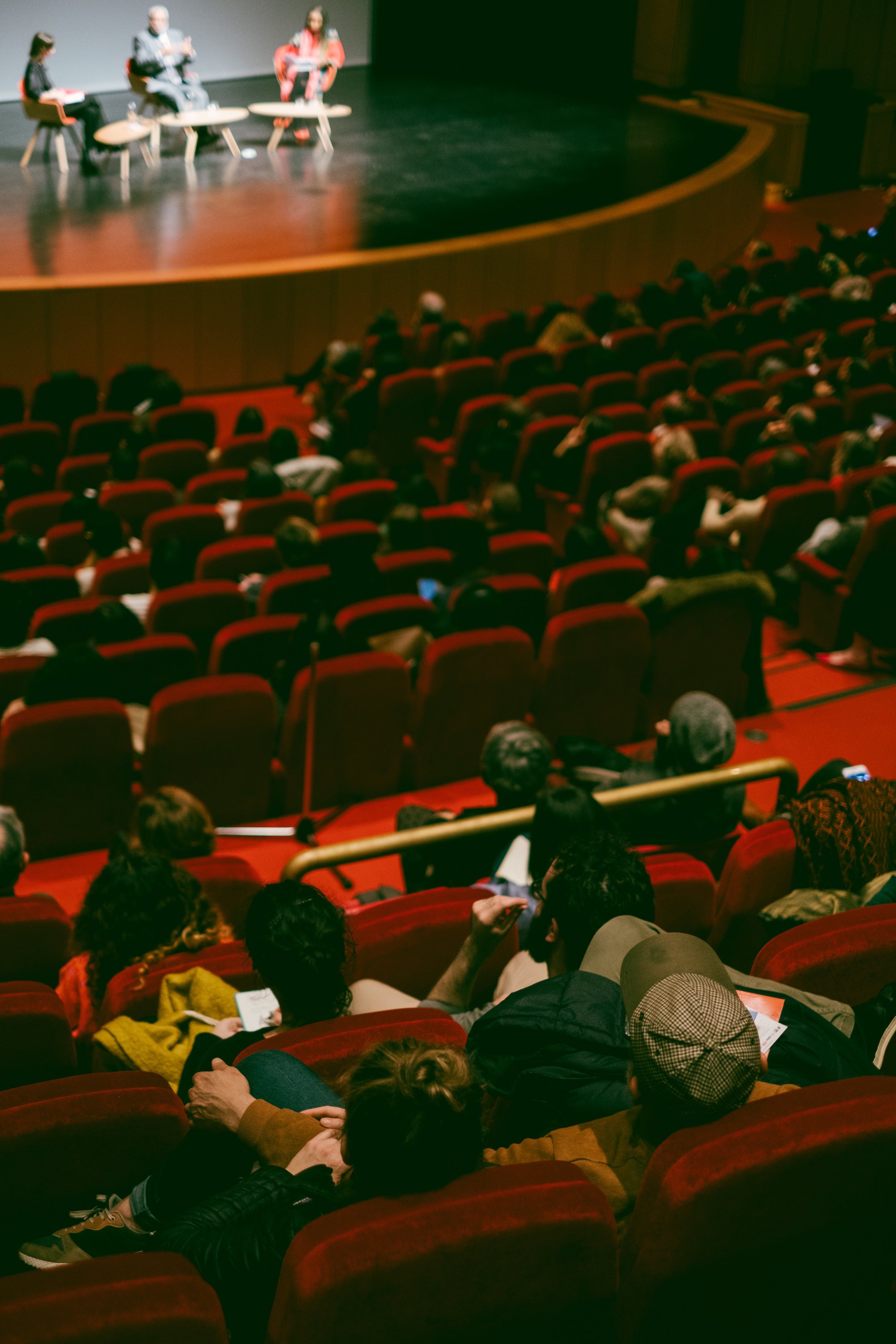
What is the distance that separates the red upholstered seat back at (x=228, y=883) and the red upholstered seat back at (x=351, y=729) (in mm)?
882

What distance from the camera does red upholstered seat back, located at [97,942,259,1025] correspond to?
208 centimetres

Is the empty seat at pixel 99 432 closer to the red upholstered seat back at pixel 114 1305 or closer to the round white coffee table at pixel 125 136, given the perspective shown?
the round white coffee table at pixel 125 136

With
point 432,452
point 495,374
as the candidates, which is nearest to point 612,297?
point 495,374

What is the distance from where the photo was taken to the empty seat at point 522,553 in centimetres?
453

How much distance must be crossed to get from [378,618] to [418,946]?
163 cm

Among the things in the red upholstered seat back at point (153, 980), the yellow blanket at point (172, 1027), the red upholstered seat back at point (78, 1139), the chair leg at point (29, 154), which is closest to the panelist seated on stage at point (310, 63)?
the chair leg at point (29, 154)

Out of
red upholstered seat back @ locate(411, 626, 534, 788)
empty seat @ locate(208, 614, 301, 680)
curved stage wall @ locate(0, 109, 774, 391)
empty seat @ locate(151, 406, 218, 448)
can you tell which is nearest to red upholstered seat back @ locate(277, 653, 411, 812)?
red upholstered seat back @ locate(411, 626, 534, 788)

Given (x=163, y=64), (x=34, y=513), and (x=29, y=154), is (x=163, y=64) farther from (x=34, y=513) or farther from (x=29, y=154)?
(x=34, y=513)

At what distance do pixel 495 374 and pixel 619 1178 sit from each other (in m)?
5.97

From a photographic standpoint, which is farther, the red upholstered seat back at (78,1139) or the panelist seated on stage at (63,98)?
the panelist seated on stage at (63,98)

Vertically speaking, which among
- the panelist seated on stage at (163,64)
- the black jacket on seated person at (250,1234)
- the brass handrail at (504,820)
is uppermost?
the panelist seated on stage at (163,64)

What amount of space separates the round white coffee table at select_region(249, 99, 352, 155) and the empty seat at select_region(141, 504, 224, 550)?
763cm

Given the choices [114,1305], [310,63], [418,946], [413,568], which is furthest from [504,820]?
[310,63]

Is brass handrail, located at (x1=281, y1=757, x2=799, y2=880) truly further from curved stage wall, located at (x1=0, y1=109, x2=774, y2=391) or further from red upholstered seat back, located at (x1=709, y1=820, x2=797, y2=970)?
curved stage wall, located at (x1=0, y1=109, x2=774, y2=391)
